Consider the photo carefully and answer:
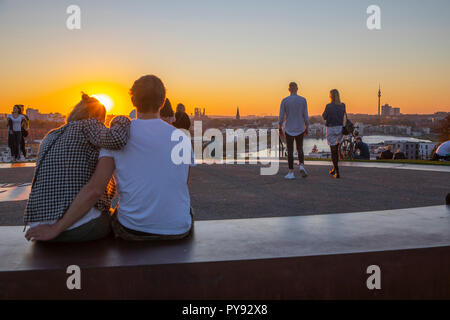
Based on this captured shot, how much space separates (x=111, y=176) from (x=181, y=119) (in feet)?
26.2

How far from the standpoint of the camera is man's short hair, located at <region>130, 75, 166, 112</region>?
2.89m

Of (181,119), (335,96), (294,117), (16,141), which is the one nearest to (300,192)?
(294,117)

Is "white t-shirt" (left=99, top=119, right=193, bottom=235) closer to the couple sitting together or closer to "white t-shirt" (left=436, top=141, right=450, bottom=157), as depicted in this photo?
the couple sitting together

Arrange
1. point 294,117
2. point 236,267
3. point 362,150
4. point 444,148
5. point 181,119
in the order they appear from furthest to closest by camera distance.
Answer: point 362,150 → point 181,119 → point 444,148 → point 294,117 → point 236,267

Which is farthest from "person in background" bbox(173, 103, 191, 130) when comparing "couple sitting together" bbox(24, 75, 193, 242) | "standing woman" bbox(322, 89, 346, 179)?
"couple sitting together" bbox(24, 75, 193, 242)

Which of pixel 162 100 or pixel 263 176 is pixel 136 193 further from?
pixel 263 176

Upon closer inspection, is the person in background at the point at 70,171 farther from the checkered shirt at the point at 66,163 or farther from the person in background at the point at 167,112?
the person in background at the point at 167,112

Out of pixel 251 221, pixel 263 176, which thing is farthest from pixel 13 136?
pixel 251 221

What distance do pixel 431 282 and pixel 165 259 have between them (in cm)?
168

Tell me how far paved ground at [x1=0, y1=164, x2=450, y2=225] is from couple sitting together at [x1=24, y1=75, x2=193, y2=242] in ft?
8.73

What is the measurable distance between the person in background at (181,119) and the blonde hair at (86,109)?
25.0 ft

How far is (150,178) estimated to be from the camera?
9.32 feet

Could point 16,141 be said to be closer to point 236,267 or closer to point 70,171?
point 70,171

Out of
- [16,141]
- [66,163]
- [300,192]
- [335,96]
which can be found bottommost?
[300,192]
